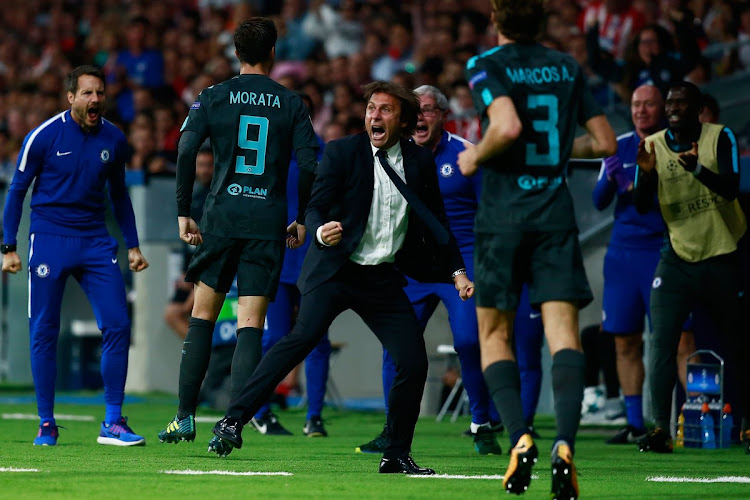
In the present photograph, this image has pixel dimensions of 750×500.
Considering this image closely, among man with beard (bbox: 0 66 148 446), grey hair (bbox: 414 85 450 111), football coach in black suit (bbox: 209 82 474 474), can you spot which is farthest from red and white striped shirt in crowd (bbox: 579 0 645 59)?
football coach in black suit (bbox: 209 82 474 474)

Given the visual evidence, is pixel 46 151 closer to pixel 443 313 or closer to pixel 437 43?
pixel 443 313

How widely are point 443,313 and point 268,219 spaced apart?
5749 millimetres

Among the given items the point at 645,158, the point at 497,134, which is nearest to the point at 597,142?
the point at 497,134

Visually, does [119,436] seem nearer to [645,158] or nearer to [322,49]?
[645,158]

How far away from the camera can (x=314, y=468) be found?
7.05 m

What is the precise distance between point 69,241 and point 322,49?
36.8 feet

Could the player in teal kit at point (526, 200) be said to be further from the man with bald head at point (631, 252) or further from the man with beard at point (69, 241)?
the man with bald head at point (631, 252)

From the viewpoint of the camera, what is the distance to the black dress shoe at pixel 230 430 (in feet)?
23.2

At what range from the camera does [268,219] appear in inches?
301

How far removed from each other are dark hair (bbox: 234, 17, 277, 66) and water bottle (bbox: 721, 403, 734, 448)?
399 centimetres

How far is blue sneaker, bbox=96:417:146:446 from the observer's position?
8367mm

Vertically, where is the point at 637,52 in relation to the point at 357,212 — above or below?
above

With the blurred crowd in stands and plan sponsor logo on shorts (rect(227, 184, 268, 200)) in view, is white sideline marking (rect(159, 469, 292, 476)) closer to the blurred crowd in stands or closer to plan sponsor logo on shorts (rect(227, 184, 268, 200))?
plan sponsor logo on shorts (rect(227, 184, 268, 200))

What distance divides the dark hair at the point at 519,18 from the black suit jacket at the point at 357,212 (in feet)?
4.07
